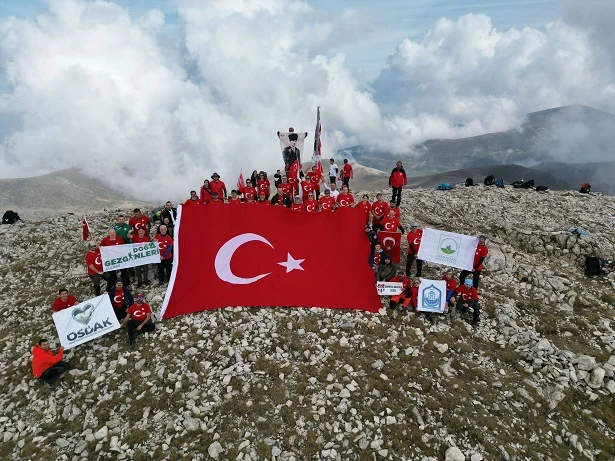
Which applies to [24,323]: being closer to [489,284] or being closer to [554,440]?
[554,440]

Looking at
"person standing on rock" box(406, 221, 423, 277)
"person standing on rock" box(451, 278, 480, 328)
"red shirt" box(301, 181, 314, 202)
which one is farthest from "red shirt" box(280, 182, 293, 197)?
"person standing on rock" box(451, 278, 480, 328)

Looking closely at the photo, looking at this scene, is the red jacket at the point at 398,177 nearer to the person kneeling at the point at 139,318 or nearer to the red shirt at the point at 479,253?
the red shirt at the point at 479,253

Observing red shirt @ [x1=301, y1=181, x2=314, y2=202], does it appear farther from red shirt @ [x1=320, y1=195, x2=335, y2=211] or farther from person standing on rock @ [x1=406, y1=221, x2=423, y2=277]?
person standing on rock @ [x1=406, y1=221, x2=423, y2=277]

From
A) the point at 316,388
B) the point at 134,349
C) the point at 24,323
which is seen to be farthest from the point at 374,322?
the point at 24,323

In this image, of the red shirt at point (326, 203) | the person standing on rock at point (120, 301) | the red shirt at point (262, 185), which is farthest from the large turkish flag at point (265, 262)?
the red shirt at point (262, 185)

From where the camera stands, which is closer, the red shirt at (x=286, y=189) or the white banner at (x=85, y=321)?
the white banner at (x=85, y=321)

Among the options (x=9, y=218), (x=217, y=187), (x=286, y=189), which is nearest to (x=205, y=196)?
(x=217, y=187)

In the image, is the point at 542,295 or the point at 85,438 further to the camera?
the point at 542,295
